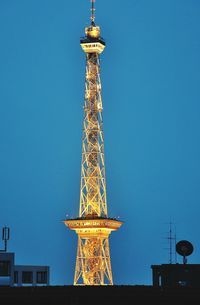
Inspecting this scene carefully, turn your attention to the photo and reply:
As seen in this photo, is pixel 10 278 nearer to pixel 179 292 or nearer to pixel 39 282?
pixel 39 282

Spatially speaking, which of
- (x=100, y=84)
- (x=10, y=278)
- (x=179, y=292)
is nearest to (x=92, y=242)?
(x=100, y=84)

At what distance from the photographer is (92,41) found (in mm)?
187375

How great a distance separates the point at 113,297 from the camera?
87.3 m

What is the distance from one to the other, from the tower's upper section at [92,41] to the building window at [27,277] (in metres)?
49.3

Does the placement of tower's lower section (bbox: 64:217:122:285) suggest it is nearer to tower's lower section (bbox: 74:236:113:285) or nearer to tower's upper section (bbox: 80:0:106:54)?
tower's lower section (bbox: 74:236:113:285)

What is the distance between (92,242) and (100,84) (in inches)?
1072

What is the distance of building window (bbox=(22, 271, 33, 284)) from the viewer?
150 meters

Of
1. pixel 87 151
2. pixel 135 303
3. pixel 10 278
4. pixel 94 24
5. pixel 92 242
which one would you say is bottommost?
pixel 135 303

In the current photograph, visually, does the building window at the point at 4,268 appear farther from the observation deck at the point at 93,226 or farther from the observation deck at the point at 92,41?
the observation deck at the point at 92,41

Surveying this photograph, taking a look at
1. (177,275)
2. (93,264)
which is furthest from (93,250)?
(177,275)

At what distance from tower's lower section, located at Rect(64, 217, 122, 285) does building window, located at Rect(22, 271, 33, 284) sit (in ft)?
89.4

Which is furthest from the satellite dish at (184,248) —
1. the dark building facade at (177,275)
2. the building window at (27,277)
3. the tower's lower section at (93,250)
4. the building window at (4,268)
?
the tower's lower section at (93,250)

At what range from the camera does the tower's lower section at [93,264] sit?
7077 inches

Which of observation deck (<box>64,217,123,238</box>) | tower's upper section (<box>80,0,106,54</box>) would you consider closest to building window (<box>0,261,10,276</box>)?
observation deck (<box>64,217,123,238</box>)
